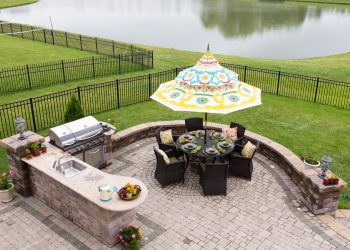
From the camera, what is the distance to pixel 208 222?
26.5 feet

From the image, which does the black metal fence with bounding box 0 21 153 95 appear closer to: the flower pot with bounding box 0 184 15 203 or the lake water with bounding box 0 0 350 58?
the lake water with bounding box 0 0 350 58

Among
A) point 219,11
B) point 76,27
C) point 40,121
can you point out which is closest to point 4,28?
point 76,27

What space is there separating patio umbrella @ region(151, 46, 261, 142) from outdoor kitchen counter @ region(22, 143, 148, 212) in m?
2.46

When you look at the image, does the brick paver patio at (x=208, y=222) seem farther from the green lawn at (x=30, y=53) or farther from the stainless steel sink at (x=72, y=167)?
the green lawn at (x=30, y=53)

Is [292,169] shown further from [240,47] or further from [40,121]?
[240,47]

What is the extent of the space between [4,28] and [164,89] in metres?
35.2

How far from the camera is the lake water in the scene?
3597 centimetres

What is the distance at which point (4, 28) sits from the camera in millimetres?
37656

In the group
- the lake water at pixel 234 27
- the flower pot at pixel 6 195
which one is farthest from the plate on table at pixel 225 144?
the lake water at pixel 234 27

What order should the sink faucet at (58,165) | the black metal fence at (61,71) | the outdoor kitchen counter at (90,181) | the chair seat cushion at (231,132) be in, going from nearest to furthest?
the outdoor kitchen counter at (90,181) < the sink faucet at (58,165) < the chair seat cushion at (231,132) < the black metal fence at (61,71)

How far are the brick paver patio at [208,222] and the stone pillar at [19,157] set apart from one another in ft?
1.16

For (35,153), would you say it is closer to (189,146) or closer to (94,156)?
(94,156)

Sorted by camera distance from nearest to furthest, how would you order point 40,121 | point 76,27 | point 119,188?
point 119,188 < point 40,121 < point 76,27

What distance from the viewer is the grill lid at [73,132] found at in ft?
29.2
